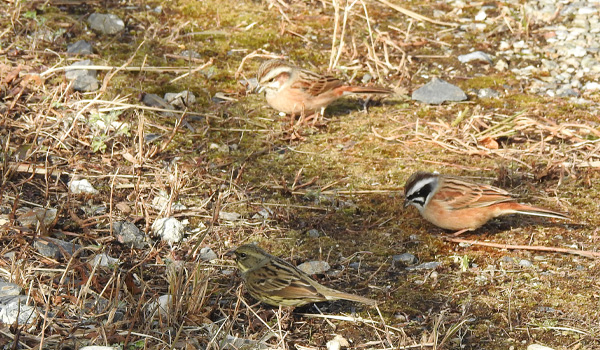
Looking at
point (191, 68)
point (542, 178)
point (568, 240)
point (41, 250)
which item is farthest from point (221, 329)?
point (191, 68)

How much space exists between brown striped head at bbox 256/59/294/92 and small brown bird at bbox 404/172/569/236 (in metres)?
1.97

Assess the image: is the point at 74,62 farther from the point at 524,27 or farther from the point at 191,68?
the point at 524,27

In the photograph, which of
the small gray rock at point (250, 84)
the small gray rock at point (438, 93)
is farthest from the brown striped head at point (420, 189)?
the small gray rock at point (250, 84)

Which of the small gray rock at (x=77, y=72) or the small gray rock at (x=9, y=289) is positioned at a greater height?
the small gray rock at (x=9, y=289)

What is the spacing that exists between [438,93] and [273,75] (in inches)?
64.0

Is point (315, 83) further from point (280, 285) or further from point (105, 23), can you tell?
point (280, 285)

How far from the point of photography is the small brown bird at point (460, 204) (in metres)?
5.23

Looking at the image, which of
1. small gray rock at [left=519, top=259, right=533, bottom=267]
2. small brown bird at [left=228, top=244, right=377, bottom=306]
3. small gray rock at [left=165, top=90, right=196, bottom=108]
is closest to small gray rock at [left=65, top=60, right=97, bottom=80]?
small gray rock at [left=165, top=90, right=196, bottom=108]

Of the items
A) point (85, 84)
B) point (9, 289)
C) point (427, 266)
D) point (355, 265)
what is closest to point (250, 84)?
point (85, 84)

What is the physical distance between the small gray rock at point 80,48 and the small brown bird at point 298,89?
1.79 metres

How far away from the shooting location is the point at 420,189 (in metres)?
5.29

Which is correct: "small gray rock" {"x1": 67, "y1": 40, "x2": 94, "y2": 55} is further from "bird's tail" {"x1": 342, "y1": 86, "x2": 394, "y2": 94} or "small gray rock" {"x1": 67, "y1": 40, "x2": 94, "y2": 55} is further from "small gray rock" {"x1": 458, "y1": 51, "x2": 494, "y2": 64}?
"small gray rock" {"x1": 458, "y1": 51, "x2": 494, "y2": 64}

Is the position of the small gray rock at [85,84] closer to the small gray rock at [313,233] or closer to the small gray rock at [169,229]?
the small gray rock at [169,229]

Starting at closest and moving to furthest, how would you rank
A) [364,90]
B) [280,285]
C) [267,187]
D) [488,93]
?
[280,285] → [267,187] → [364,90] → [488,93]
